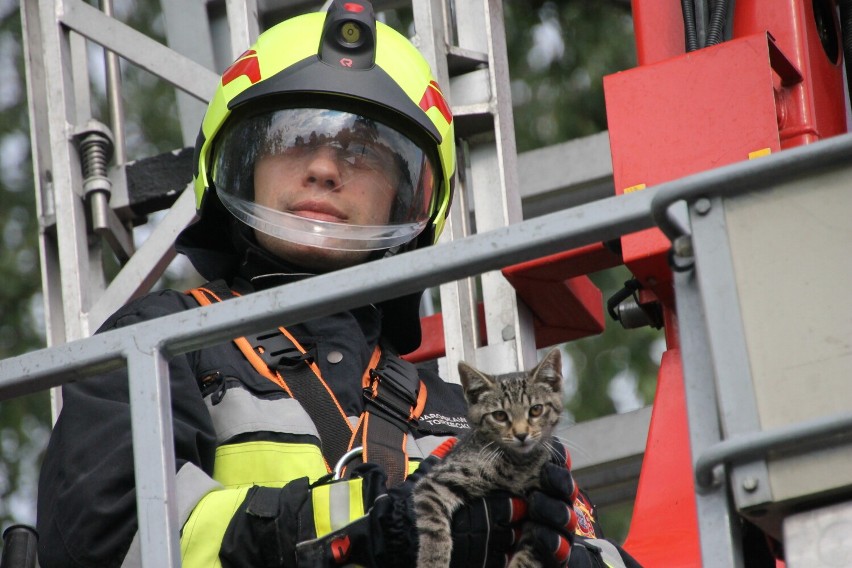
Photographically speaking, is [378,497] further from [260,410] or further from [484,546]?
[260,410]

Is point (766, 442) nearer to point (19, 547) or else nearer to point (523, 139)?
point (19, 547)

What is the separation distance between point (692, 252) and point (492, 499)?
785mm

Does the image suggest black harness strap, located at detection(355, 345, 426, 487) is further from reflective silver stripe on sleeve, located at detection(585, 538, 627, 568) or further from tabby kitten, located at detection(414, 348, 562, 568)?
reflective silver stripe on sleeve, located at detection(585, 538, 627, 568)

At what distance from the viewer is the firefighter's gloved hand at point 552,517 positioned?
2.87 meters

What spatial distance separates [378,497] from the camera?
114 inches

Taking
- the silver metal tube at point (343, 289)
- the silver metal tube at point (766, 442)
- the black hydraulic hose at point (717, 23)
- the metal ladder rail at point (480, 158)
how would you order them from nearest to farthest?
the silver metal tube at point (766, 442), the silver metal tube at point (343, 289), the black hydraulic hose at point (717, 23), the metal ladder rail at point (480, 158)

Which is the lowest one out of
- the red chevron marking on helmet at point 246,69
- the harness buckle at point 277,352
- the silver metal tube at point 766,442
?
the silver metal tube at point 766,442

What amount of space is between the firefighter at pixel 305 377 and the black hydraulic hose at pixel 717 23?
2.54ft

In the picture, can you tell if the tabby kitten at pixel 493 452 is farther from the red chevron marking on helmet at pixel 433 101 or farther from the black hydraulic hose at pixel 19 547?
the red chevron marking on helmet at pixel 433 101

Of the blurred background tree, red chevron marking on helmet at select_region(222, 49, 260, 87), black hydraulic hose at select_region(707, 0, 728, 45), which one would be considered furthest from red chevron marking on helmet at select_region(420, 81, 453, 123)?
the blurred background tree

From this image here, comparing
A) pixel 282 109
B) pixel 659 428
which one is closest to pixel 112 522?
pixel 282 109

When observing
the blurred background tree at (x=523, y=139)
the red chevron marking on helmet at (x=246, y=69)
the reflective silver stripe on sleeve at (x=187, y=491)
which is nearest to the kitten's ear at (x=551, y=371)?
the reflective silver stripe on sleeve at (x=187, y=491)

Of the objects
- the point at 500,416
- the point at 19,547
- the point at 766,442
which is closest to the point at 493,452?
the point at 500,416

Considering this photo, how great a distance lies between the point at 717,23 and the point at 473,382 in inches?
63.1
